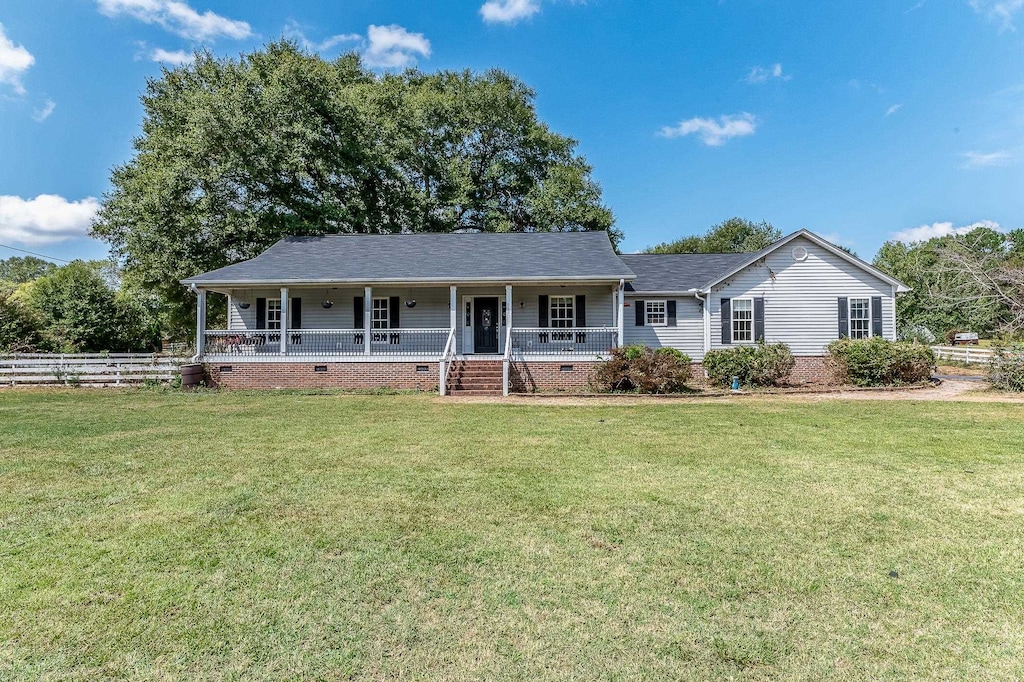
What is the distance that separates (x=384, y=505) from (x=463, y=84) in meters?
31.0

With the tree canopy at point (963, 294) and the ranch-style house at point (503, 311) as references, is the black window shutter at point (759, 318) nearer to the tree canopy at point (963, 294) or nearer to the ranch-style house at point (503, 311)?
the ranch-style house at point (503, 311)

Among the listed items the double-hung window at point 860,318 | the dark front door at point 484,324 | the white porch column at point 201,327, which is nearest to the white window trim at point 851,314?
the double-hung window at point 860,318

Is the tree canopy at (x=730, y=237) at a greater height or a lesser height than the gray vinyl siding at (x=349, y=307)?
greater

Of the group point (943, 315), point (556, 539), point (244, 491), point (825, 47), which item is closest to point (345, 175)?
point (825, 47)

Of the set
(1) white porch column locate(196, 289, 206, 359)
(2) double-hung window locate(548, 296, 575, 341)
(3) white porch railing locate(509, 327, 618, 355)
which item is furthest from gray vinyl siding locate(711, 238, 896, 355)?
(1) white porch column locate(196, 289, 206, 359)

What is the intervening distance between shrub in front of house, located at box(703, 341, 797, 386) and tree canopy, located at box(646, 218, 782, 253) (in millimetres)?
42175

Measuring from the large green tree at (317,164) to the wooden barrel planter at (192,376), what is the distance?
24.7 ft

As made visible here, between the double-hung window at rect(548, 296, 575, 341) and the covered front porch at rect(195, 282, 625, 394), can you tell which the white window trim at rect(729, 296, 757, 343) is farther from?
the double-hung window at rect(548, 296, 575, 341)

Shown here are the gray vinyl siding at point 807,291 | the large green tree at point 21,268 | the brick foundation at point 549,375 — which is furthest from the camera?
the large green tree at point 21,268

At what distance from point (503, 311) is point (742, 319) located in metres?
8.37

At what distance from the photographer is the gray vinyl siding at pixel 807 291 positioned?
16.5 meters

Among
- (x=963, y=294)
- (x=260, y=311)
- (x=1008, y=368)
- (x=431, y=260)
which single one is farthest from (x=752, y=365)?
(x=260, y=311)

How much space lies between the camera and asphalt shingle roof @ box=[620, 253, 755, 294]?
17391 millimetres

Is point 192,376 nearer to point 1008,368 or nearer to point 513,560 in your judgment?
point 513,560
